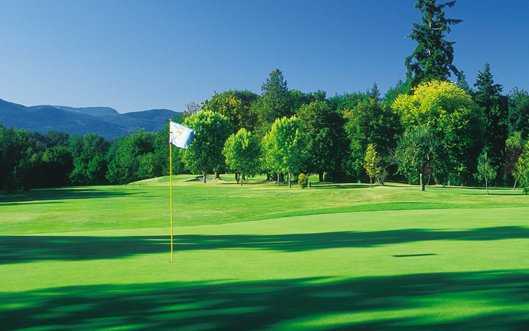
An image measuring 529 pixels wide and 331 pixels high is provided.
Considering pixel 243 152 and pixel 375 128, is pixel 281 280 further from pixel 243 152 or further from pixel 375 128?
pixel 243 152

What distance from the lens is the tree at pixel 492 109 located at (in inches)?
3585

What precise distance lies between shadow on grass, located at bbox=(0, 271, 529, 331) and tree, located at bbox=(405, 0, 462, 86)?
271 feet

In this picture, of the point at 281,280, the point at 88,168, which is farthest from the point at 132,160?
the point at 281,280

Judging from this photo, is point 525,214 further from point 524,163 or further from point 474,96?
point 474,96

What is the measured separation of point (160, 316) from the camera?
847 cm

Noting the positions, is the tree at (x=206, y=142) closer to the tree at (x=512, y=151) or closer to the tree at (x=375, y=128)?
the tree at (x=375, y=128)

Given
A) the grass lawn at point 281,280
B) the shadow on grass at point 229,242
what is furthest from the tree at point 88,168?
the grass lawn at point 281,280

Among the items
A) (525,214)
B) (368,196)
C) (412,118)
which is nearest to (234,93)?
(412,118)

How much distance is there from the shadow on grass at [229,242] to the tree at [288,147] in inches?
2376

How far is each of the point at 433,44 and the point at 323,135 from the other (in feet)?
75.2

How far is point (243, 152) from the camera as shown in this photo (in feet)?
294

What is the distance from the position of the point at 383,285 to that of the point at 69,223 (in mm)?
33488

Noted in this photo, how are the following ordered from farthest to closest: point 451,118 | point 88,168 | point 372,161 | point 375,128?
point 88,168 < point 375,128 < point 451,118 < point 372,161

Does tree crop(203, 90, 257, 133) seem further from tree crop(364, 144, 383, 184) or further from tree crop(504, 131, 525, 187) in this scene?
tree crop(504, 131, 525, 187)
